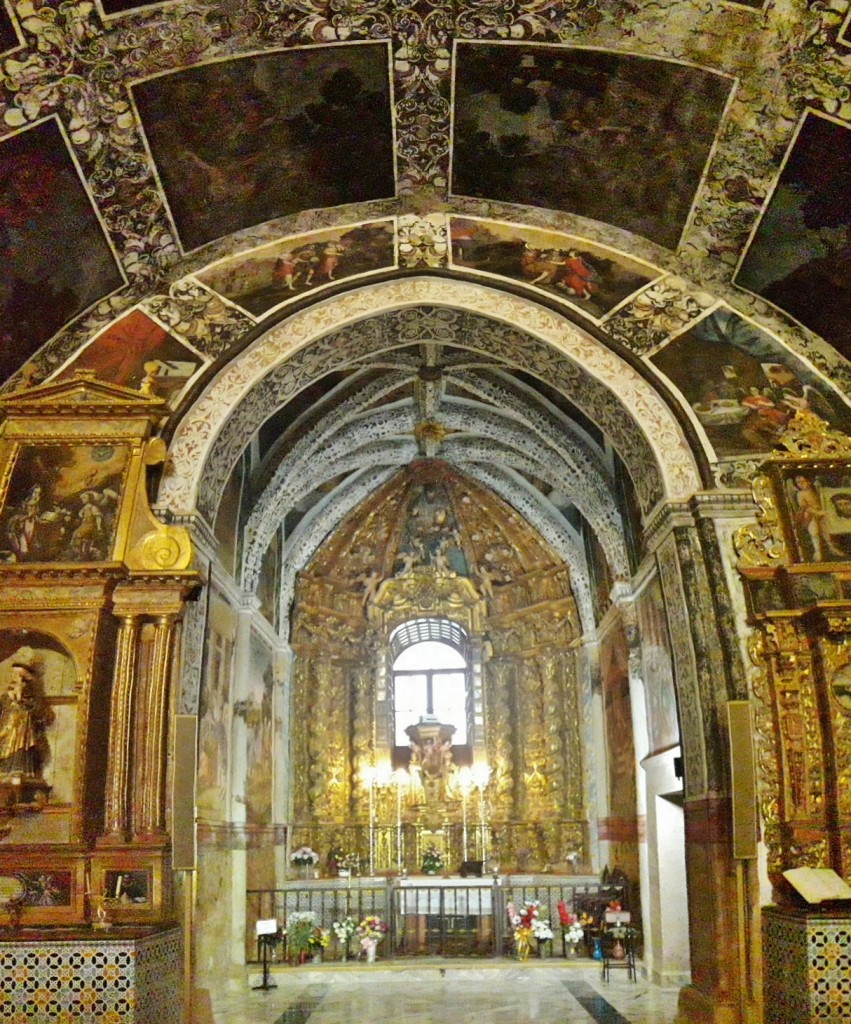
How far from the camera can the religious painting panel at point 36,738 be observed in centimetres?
911

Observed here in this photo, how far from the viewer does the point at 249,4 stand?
9516 millimetres

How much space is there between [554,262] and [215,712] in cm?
724

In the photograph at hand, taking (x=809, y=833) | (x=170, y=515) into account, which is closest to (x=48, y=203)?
(x=170, y=515)

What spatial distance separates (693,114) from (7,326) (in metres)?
7.16

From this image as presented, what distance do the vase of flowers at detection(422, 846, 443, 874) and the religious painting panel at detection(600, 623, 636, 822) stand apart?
348 centimetres

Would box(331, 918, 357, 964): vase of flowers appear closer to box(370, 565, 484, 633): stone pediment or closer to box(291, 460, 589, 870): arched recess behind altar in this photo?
box(291, 460, 589, 870): arched recess behind altar

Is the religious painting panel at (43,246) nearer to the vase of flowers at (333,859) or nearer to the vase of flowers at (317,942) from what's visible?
the vase of flowers at (317,942)

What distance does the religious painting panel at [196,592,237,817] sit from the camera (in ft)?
43.4

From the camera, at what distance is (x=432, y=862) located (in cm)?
1941

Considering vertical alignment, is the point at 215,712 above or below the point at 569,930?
above

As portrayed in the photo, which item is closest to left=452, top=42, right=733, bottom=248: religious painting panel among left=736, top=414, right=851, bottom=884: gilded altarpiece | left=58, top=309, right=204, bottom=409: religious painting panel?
left=736, top=414, right=851, bottom=884: gilded altarpiece

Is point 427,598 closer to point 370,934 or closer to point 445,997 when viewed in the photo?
point 370,934

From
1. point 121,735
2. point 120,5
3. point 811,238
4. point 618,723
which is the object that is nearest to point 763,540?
point 811,238

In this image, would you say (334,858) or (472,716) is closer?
(334,858)
